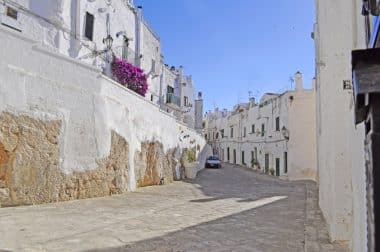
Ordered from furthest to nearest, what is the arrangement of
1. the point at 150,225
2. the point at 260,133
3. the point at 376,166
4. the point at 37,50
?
1. the point at 260,133
2. the point at 37,50
3. the point at 150,225
4. the point at 376,166

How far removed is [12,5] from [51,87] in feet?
25.3

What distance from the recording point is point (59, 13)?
58.9ft

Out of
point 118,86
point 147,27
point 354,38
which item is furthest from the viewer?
point 147,27

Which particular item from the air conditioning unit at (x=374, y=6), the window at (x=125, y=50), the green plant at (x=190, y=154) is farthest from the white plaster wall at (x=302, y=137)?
the air conditioning unit at (x=374, y=6)

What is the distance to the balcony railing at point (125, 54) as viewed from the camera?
23.6m

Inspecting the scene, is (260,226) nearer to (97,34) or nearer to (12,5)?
(12,5)

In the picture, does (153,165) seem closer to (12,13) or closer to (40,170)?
(40,170)

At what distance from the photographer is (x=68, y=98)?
11266 millimetres

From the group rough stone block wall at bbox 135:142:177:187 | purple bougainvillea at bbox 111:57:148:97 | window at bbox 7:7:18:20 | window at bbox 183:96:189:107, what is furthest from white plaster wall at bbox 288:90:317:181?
window at bbox 183:96:189:107

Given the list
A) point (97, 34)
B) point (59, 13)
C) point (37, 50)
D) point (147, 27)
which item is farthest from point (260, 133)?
point (37, 50)

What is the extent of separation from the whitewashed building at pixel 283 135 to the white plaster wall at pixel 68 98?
1458 centimetres

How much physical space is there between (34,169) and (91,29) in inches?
493

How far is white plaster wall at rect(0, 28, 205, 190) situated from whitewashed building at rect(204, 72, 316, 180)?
14585 millimetres

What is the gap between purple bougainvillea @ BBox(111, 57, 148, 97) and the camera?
22562 millimetres
